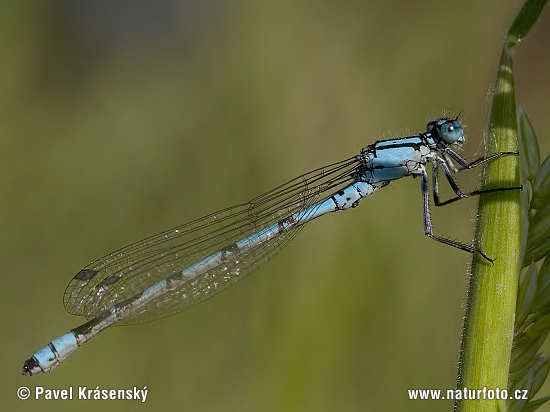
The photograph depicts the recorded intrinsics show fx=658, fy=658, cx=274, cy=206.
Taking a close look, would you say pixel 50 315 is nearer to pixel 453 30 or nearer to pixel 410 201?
pixel 410 201

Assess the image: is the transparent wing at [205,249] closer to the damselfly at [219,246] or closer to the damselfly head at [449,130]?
the damselfly at [219,246]

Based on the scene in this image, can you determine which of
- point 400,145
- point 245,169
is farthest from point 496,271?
point 245,169

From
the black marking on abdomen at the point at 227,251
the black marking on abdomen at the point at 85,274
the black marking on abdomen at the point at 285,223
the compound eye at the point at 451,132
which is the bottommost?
the black marking on abdomen at the point at 85,274

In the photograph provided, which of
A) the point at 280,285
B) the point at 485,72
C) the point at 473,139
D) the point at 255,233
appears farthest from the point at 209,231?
the point at 485,72

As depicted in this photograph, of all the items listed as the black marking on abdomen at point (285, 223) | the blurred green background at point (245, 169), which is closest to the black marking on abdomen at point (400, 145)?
the blurred green background at point (245, 169)

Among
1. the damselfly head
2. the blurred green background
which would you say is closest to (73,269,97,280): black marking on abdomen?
the blurred green background

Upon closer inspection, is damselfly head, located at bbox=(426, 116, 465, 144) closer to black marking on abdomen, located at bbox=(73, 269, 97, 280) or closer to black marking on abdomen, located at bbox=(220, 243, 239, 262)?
black marking on abdomen, located at bbox=(220, 243, 239, 262)
